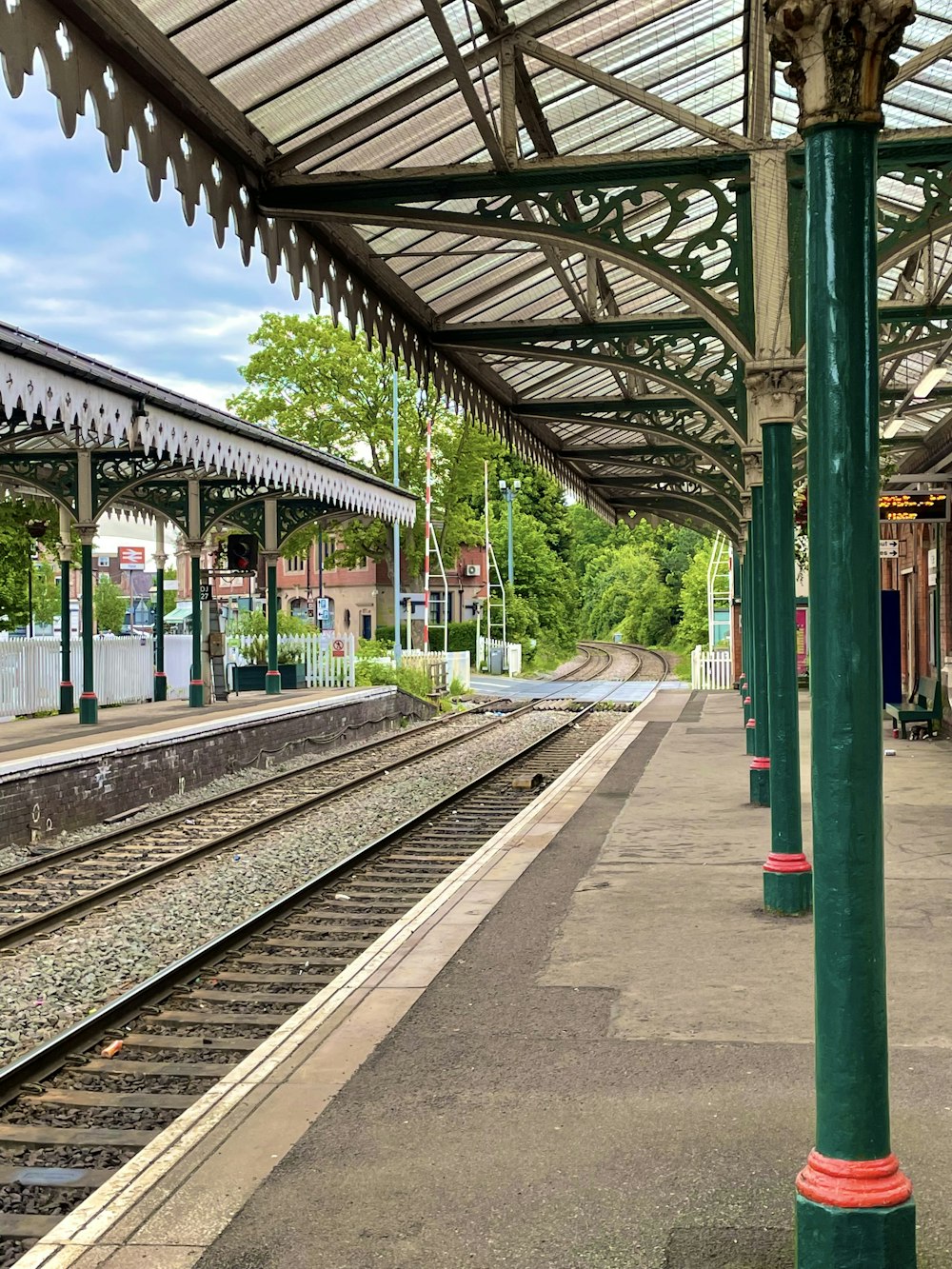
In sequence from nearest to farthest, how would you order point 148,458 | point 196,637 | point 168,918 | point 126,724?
point 168,918
point 126,724
point 148,458
point 196,637

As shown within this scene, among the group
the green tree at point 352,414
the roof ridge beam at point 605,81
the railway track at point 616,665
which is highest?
the green tree at point 352,414

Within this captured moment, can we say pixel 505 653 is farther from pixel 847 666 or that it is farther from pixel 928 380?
pixel 847 666

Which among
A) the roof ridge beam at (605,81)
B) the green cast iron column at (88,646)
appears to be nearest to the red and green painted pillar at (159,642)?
the green cast iron column at (88,646)

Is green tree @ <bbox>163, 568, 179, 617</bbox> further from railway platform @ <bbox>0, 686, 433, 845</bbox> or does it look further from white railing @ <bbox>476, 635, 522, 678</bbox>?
railway platform @ <bbox>0, 686, 433, 845</bbox>

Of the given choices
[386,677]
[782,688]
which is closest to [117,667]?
[386,677]

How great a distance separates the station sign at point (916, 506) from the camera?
747 inches

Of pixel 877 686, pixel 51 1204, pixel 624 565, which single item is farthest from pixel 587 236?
pixel 624 565

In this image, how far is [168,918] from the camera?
923cm

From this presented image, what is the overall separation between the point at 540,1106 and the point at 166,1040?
2.66m

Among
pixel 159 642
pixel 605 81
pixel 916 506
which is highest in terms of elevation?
pixel 605 81

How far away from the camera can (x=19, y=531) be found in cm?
2812

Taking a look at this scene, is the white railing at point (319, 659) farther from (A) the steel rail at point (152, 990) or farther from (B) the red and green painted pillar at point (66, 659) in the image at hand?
(A) the steel rail at point (152, 990)

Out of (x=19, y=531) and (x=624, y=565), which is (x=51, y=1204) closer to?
(x=19, y=531)

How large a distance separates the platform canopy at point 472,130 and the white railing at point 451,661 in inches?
970
